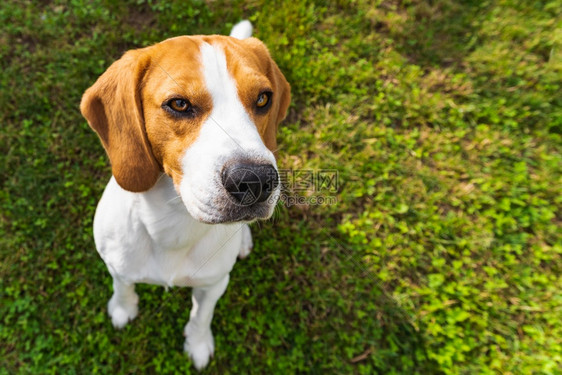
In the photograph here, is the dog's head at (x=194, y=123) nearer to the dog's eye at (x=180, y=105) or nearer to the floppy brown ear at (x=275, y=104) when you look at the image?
the dog's eye at (x=180, y=105)

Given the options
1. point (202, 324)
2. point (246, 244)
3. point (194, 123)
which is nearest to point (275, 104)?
point (194, 123)

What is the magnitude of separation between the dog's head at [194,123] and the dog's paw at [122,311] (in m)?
1.87

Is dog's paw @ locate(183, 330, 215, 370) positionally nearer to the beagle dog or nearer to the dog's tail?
the beagle dog

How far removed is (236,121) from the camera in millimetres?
1934

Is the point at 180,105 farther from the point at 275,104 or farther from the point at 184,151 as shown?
the point at 275,104

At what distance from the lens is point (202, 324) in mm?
3281

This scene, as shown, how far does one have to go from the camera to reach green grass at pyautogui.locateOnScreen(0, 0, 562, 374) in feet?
12.2

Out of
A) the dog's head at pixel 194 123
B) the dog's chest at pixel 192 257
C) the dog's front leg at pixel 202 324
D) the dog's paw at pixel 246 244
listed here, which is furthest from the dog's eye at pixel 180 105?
the dog's paw at pixel 246 244

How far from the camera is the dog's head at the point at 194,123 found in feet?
5.89

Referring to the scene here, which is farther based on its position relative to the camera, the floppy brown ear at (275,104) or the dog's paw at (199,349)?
the dog's paw at (199,349)

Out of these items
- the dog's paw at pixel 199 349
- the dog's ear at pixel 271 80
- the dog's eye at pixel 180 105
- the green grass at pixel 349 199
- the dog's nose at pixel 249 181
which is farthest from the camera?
the green grass at pixel 349 199

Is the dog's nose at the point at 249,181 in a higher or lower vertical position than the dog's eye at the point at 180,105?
lower

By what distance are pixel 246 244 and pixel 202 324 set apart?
0.94 metres

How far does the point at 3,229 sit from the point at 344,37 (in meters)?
4.67
